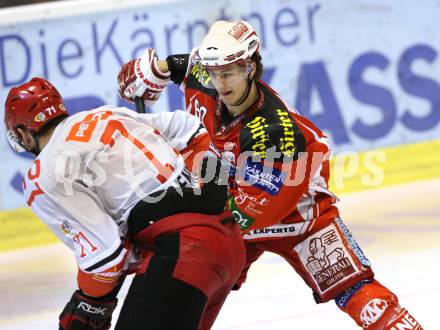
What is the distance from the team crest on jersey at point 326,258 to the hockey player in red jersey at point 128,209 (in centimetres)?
76

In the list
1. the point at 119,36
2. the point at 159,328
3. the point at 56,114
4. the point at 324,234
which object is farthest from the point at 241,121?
the point at 119,36

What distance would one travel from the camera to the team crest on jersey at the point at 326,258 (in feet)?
12.0

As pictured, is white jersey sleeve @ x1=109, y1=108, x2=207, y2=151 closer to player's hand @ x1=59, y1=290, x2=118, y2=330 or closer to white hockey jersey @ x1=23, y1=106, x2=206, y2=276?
white hockey jersey @ x1=23, y1=106, x2=206, y2=276

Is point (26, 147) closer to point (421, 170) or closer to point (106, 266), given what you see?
point (106, 266)

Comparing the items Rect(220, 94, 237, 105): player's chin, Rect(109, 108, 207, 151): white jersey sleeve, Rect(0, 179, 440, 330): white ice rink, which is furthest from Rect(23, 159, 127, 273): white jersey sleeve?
Rect(0, 179, 440, 330): white ice rink

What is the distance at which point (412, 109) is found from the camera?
6180 millimetres

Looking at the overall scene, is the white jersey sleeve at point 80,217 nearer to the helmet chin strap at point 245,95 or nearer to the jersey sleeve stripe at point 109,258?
the jersey sleeve stripe at point 109,258

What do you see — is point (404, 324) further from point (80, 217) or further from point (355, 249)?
point (80, 217)

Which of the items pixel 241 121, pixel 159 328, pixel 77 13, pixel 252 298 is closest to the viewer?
pixel 159 328

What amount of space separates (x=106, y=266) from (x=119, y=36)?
10.9 ft

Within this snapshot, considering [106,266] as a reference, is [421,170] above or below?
below

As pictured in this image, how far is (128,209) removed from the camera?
2.86 metres

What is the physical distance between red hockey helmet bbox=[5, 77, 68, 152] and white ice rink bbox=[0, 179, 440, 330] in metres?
1.68

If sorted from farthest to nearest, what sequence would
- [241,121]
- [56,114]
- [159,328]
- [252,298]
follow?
[252,298] → [241,121] → [56,114] → [159,328]
